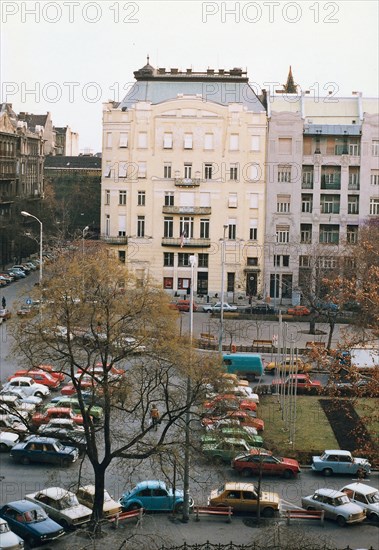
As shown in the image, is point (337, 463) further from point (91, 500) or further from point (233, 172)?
point (233, 172)

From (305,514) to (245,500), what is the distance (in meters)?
1.55

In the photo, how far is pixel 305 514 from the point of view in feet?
70.3

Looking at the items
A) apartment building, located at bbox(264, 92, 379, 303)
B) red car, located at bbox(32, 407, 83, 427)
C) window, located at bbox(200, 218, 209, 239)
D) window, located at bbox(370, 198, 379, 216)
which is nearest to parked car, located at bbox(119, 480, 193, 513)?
red car, located at bbox(32, 407, 83, 427)

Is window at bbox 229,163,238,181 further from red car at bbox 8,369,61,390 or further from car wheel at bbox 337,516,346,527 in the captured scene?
car wheel at bbox 337,516,346,527

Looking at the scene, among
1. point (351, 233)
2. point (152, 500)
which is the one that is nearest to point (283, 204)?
point (351, 233)

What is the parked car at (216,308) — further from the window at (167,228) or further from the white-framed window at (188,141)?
the white-framed window at (188,141)

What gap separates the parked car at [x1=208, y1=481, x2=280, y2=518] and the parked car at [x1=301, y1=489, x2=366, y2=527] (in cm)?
94

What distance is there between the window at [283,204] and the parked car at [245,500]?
35406 millimetres

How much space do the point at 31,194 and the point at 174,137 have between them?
2631cm

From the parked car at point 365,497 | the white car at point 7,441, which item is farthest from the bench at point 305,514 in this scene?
the white car at point 7,441

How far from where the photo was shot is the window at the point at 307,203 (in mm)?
55938

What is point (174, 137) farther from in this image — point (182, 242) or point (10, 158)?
point (10, 158)

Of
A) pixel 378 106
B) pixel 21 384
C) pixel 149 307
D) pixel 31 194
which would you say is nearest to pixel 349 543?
pixel 149 307

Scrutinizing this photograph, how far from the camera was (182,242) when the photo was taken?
54562 mm
